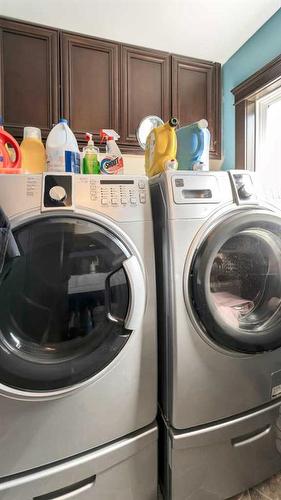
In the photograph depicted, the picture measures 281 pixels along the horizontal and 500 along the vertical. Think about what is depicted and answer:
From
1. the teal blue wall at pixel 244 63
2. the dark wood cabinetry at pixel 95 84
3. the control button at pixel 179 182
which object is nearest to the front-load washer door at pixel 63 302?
the control button at pixel 179 182

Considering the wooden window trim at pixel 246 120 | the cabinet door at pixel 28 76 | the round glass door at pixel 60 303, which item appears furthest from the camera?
the wooden window trim at pixel 246 120

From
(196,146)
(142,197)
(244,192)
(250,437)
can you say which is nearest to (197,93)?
(196,146)

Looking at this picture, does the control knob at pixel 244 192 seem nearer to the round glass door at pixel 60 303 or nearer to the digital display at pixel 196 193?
the digital display at pixel 196 193

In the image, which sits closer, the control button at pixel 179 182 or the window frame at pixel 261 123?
the control button at pixel 179 182

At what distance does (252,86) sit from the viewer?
1538 millimetres

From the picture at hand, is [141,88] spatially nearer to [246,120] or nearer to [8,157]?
[246,120]

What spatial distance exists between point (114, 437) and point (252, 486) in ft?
2.09

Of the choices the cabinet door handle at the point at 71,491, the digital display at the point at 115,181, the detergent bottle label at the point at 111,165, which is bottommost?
the cabinet door handle at the point at 71,491

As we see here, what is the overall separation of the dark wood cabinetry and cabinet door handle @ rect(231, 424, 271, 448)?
5.17 feet

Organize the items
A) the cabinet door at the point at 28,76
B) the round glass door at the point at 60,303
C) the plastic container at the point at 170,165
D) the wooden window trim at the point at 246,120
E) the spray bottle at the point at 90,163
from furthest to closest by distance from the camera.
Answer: the wooden window trim at the point at 246,120, the cabinet door at the point at 28,76, the spray bottle at the point at 90,163, the plastic container at the point at 170,165, the round glass door at the point at 60,303

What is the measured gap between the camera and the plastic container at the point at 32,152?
45.2 inches

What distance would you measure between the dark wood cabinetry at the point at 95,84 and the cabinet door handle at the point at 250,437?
158 centimetres

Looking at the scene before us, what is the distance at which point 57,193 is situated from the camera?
2.50 feet

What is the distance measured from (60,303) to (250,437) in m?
0.91
